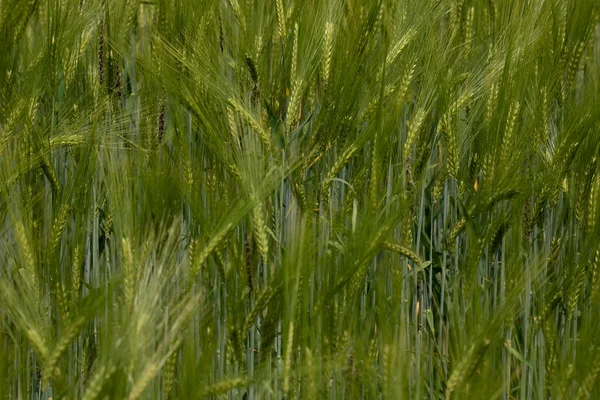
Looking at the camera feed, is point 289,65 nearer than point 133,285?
No

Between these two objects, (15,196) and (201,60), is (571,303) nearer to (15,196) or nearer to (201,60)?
(201,60)

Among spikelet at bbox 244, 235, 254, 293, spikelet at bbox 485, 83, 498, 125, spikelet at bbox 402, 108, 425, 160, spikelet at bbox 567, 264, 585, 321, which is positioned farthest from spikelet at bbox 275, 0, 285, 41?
spikelet at bbox 567, 264, 585, 321

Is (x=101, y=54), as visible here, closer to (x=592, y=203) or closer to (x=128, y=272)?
(x=128, y=272)

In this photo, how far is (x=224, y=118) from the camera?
1.53 m

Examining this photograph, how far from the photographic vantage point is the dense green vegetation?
122cm

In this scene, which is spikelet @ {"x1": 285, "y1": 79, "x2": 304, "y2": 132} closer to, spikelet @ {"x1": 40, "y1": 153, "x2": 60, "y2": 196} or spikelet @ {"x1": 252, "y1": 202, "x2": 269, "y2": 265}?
spikelet @ {"x1": 252, "y1": 202, "x2": 269, "y2": 265}

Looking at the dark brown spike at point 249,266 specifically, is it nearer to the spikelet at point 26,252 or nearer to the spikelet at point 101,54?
the spikelet at point 26,252

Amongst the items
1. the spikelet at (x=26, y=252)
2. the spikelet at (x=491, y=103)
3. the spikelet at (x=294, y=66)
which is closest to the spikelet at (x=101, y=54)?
the spikelet at (x=294, y=66)

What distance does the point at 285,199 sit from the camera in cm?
179

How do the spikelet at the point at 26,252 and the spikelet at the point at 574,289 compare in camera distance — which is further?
the spikelet at the point at 574,289

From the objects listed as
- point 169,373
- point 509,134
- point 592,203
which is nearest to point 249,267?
point 169,373

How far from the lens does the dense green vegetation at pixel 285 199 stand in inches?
47.9

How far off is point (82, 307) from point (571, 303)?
0.74 m

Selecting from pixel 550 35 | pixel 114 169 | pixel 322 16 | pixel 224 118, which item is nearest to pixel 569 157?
pixel 550 35
